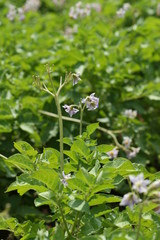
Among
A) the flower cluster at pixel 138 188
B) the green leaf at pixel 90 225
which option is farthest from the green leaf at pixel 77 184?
→ the flower cluster at pixel 138 188

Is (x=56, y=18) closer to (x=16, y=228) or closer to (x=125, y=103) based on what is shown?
(x=125, y=103)

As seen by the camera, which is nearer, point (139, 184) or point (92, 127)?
point (139, 184)

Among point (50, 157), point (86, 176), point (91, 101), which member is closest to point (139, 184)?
point (86, 176)

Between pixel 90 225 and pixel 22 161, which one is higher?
pixel 22 161

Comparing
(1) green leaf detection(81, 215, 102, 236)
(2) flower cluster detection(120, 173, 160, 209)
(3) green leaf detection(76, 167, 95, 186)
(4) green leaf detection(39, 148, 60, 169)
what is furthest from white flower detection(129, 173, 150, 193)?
(4) green leaf detection(39, 148, 60, 169)

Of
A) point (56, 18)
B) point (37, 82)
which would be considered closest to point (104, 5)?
point (56, 18)

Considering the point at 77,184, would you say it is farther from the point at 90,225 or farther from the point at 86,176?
the point at 90,225
